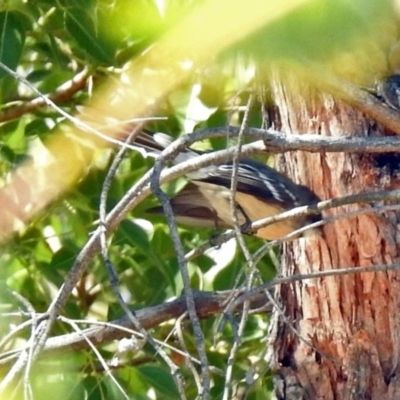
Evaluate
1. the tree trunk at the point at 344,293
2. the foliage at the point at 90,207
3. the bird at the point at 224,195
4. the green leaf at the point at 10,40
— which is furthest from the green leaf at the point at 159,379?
the green leaf at the point at 10,40

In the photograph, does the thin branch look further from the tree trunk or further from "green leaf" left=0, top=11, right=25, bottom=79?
the tree trunk

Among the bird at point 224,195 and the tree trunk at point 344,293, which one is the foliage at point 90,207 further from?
the tree trunk at point 344,293

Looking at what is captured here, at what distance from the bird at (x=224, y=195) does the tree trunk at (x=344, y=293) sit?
20.5 inches

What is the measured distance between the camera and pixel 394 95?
1.51 meters

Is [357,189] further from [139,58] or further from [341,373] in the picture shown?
[139,58]

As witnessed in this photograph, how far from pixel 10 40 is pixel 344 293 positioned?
3.41 feet

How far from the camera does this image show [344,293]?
200 cm

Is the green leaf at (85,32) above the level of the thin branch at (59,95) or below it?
above

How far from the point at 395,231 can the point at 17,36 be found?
1.05 m

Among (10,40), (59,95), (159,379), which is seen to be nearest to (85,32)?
(10,40)

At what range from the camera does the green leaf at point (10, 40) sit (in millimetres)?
2072

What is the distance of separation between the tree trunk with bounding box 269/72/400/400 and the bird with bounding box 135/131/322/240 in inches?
20.5

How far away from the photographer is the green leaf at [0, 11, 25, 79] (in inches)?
81.6

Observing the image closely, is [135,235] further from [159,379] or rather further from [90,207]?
[159,379]
